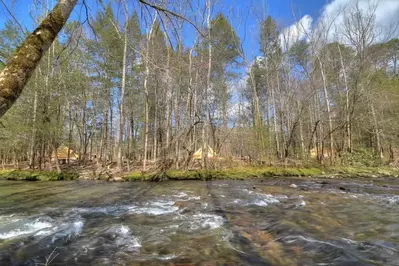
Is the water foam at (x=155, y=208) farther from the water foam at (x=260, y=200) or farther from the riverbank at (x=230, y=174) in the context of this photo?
the riverbank at (x=230, y=174)

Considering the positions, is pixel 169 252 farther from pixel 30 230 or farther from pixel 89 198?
pixel 89 198

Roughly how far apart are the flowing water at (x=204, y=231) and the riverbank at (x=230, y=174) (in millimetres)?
6167

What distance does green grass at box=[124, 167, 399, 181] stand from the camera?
1369 centimetres

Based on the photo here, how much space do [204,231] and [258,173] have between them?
10.5 m

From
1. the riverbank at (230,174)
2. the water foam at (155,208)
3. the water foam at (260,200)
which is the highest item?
the riverbank at (230,174)

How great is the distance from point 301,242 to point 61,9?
13.5ft

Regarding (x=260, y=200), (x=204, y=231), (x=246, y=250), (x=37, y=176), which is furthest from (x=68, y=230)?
(x=37, y=176)

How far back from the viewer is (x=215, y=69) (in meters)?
22.6

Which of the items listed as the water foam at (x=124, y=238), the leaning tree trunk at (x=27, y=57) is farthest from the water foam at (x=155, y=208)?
the leaning tree trunk at (x=27, y=57)

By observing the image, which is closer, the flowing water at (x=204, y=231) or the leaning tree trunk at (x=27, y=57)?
the leaning tree trunk at (x=27, y=57)

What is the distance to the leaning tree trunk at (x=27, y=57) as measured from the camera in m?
1.43

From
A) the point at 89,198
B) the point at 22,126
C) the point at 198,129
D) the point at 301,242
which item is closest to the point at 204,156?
the point at 198,129

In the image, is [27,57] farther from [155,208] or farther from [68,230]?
[155,208]

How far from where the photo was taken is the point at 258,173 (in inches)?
574
